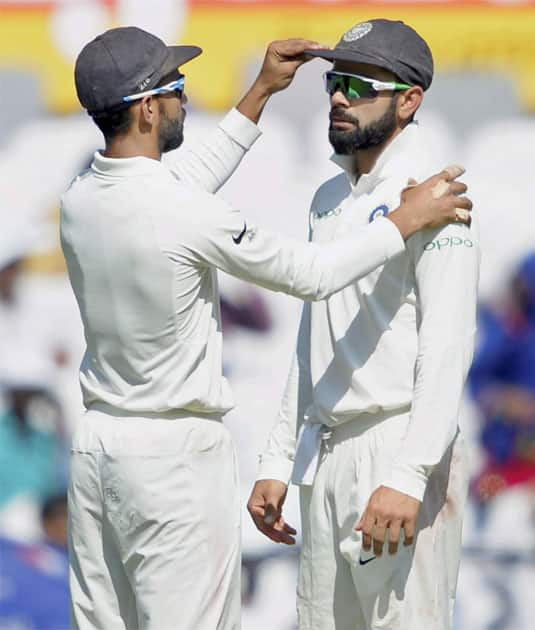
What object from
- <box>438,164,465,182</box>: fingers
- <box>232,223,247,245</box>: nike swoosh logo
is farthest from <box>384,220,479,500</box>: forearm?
<box>232,223,247,245</box>: nike swoosh logo

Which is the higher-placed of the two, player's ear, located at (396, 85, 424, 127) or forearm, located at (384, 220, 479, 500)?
player's ear, located at (396, 85, 424, 127)

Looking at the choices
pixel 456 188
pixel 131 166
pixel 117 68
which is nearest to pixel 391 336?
pixel 456 188

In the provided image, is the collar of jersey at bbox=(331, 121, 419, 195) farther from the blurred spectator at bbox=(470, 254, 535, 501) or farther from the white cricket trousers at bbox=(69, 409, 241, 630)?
the blurred spectator at bbox=(470, 254, 535, 501)

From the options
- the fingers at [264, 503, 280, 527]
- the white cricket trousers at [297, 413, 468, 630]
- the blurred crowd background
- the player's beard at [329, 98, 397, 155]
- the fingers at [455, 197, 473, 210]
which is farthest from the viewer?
the blurred crowd background

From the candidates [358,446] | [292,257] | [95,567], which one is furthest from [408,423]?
[95,567]

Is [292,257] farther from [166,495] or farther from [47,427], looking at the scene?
[47,427]

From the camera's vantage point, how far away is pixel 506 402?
595 centimetres

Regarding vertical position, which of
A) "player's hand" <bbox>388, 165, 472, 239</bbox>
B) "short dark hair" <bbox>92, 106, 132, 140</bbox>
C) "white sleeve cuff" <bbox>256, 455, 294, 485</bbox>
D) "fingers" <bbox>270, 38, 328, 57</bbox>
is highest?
"fingers" <bbox>270, 38, 328, 57</bbox>

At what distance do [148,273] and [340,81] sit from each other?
24.8 inches

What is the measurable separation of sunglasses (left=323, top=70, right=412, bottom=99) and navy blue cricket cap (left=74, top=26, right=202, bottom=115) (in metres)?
0.38

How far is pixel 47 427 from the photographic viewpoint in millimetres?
5961

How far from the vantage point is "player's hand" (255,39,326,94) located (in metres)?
3.75

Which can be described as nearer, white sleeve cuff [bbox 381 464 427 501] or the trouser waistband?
white sleeve cuff [bbox 381 464 427 501]

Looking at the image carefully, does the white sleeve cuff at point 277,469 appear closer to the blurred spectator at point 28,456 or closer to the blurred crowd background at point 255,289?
the blurred crowd background at point 255,289
